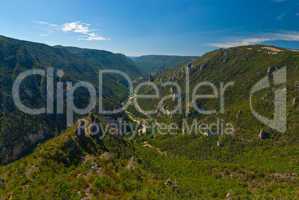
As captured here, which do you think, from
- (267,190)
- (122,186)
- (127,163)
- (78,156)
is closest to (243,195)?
(267,190)

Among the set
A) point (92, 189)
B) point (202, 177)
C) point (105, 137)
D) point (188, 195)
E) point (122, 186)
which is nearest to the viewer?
point (92, 189)

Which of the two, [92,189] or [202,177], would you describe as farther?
[202,177]

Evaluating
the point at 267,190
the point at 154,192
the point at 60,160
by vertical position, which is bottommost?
the point at 267,190

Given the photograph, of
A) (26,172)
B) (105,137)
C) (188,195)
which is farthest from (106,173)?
(105,137)

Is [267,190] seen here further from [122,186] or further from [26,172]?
[26,172]

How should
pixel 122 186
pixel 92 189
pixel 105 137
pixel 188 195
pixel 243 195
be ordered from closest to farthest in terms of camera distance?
1. pixel 92 189
2. pixel 122 186
3. pixel 188 195
4. pixel 243 195
5. pixel 105 137

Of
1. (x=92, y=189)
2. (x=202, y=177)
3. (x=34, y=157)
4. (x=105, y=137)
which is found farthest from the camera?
(x=202, y=177)

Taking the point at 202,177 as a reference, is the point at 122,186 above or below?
above

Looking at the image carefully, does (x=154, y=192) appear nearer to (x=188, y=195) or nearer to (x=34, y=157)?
(x=188, y=195)

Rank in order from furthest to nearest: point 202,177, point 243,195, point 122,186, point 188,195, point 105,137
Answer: point 202,177 → point 105,137 → point 243,195 → point 188,195 → point 122,186
